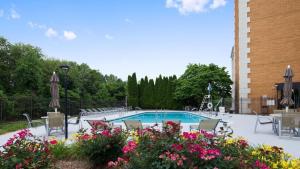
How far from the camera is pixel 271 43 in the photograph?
23.3 meters

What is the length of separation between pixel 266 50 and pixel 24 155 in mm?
22407

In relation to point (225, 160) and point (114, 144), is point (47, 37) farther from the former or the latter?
point (225, 160)

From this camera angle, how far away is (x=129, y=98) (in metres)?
37.2

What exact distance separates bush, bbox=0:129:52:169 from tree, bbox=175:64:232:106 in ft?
94.5

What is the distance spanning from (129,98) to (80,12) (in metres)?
16.9

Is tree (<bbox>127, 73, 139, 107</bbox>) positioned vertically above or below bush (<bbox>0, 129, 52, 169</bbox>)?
above

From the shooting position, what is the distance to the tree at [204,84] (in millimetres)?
32500

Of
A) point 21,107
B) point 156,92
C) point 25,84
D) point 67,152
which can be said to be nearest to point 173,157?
point 67,152

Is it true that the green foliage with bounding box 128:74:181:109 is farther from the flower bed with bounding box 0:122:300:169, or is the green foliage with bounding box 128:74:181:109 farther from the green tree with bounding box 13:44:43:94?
the flower bed with bounding box 0:122:300:169

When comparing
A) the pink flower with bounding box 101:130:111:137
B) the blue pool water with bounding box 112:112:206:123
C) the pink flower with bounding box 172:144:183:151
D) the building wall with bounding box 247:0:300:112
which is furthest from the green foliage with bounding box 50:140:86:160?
the building wall with bounding box 247:0:300:112

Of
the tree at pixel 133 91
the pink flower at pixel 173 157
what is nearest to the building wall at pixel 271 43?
the tree at pixel 133 91

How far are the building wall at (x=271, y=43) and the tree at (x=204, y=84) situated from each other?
8120 millimetres

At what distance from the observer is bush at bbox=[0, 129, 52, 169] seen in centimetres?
393

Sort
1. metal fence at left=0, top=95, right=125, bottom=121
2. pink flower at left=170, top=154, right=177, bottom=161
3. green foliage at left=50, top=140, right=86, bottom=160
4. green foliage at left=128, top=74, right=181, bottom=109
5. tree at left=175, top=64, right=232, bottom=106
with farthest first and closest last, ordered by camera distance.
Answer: green foliage at left=128, top=74, right=181, bottom=109 < tree at left=175, top=64, right=232, bottom=106 < metal fence at left=0, top=95, right=125, bottom=121 < green foliage at left=50, top=140, right=86, bottom=160 < pink flower at left=170, top=154, right=177, bottom=161
